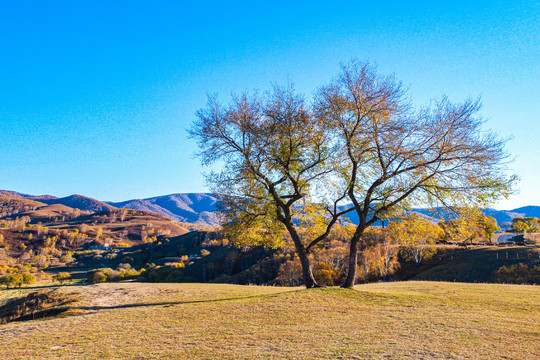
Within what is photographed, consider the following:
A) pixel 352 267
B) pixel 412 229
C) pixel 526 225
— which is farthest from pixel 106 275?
pixel 526 225

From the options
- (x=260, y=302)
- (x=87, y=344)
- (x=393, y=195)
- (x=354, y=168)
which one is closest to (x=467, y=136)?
(x=393, y=195)

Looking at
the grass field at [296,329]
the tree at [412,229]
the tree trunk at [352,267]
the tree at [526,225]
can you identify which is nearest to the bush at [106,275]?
the grass field at [296,329]

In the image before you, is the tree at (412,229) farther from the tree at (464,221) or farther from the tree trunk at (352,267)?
the tree trunk at (352,267)

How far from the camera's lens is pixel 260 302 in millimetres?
14383

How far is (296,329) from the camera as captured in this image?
9508 mm

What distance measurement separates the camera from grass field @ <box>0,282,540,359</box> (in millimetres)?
7316

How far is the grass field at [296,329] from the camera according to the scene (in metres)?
7.32

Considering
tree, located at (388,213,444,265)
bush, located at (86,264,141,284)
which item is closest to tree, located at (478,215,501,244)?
tree, located at (388,213,444,265)

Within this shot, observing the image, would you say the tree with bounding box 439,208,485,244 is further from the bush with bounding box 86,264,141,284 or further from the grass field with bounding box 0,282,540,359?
the bush with bounding box 86,264,141,284

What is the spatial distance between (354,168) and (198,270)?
121 m

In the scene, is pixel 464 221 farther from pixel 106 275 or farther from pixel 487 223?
pixel 106 275

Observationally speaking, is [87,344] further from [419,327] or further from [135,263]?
[135,263]

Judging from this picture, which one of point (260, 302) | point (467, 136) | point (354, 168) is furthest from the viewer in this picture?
point (354, 168)

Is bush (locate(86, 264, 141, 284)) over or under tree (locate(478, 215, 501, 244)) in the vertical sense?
under
